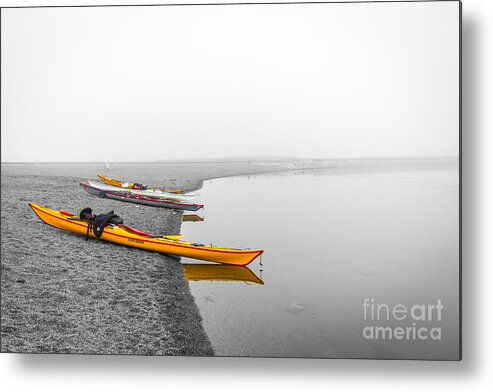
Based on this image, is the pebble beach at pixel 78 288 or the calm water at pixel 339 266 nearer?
the calm water at pixel 339 266

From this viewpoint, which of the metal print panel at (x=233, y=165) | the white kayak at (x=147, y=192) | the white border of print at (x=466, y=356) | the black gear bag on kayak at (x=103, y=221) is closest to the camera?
the white border of print at (x=466, y=356)

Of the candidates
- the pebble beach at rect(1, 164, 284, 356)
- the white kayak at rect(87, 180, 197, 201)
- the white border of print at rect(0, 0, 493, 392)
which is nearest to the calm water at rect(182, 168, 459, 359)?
the white border of print at rect(0, 0, 493, 392)

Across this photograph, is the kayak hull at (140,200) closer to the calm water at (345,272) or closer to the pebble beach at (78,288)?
the pebble beach at (78,288)

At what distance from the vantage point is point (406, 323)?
2.95m

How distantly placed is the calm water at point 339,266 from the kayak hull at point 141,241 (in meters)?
0.13

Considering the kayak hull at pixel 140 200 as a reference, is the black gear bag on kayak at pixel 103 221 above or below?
below

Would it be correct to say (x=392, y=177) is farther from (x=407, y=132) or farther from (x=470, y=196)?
(x=470, y=196)

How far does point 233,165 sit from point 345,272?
1678 mm

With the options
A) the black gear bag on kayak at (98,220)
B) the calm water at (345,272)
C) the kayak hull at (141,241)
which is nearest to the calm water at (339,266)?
the calm water at (345,272)

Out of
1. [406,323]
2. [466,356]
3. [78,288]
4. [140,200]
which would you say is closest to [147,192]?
[140,200]

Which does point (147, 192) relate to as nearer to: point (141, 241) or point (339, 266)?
point (141, 241)

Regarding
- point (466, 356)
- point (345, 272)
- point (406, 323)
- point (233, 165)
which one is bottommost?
point (466, 356)

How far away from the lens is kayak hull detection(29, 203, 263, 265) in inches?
145

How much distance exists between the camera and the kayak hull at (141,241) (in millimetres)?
3672
